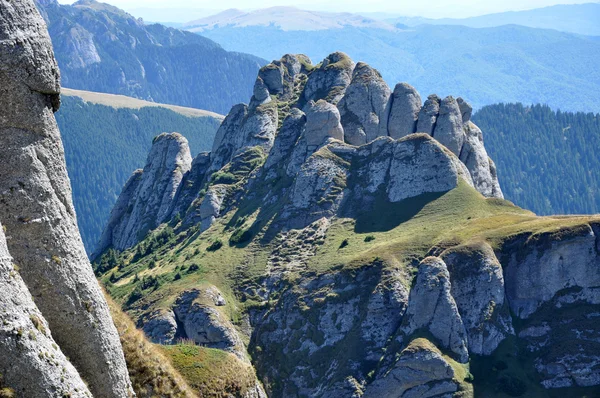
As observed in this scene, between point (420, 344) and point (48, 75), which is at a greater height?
point (48, 75)

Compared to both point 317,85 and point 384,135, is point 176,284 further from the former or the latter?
point 317,85

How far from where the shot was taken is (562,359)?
4259 inches

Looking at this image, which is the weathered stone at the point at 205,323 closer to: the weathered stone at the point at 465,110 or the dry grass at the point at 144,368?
the weathered stone at the point at 465,110

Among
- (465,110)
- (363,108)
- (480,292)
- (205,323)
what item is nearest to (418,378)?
(480,292)

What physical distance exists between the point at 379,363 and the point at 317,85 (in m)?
99.4

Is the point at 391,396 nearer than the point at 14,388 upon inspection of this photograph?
No

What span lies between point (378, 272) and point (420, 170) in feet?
102

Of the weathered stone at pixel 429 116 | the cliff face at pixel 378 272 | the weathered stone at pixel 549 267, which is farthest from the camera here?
the weathered stone at pixel 429 116

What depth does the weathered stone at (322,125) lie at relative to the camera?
166 meters

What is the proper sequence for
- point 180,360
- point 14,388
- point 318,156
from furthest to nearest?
point 318,156, point 180,360, point 14,388

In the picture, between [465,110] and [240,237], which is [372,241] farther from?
[465,110]

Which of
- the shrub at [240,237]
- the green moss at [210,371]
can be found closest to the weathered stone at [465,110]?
the shrub at [240,237]

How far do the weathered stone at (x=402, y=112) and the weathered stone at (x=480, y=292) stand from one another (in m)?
57.5

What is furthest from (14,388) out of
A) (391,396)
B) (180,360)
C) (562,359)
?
(562,359)
